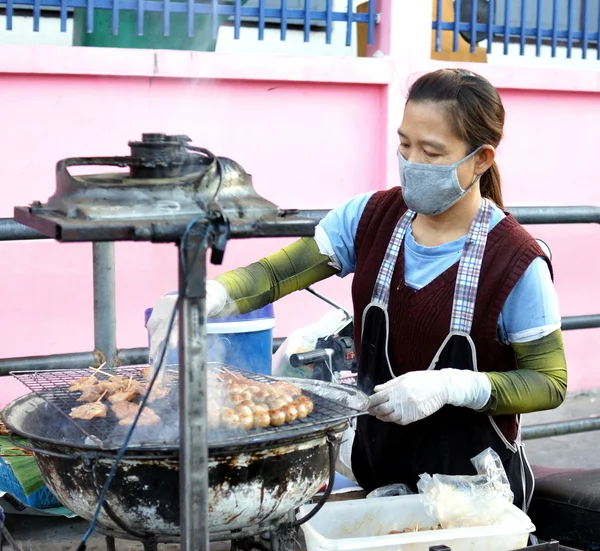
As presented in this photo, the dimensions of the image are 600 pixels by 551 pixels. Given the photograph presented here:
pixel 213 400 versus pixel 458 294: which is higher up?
pixel 458 294

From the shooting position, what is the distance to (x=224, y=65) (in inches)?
213

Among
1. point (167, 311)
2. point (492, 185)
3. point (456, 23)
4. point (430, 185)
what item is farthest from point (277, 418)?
point (456, 23)

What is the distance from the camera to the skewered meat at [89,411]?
2430 mm

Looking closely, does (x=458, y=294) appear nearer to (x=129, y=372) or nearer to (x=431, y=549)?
(x=431, y=549)

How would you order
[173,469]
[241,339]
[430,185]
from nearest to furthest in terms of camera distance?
1. [173,469]
2. [430,185]
3. [241,339]

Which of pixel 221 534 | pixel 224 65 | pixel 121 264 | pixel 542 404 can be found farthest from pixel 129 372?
pixel 224 65

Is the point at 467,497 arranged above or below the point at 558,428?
above

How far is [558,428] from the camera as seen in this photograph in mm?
5031

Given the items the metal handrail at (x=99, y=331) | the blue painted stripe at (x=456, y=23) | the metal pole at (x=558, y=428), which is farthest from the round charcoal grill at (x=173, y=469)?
the blue painted stripe at (x=456, y=23)

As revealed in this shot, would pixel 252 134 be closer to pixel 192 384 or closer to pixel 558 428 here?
pixel 558 428

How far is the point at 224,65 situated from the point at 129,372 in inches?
113

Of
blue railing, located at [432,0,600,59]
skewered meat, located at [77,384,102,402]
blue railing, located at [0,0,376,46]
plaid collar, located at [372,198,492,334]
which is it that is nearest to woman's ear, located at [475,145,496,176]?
plaid collar, located at [372,198,492,334]

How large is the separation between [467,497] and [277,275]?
38.2 inches

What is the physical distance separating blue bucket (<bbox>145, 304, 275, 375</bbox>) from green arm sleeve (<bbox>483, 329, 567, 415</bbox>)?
111 centimetres
